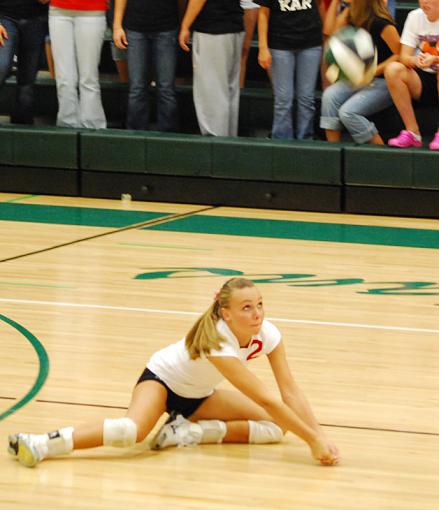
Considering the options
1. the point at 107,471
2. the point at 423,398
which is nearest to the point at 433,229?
the point at 423,398

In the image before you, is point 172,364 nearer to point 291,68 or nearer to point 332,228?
point 332,228

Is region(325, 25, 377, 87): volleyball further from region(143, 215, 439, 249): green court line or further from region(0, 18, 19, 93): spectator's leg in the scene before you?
region(0, 18, 19, 93): spectator's leg

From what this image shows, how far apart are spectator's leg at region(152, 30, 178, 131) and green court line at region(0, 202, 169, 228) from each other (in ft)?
3.88

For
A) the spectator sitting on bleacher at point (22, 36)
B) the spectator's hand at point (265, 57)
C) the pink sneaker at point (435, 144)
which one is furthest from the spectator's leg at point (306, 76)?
the spectator sitting on bleacher at point (22, 36)

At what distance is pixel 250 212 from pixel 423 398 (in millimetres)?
5327

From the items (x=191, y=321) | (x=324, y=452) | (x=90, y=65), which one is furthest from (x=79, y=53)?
(x=324, y=452)

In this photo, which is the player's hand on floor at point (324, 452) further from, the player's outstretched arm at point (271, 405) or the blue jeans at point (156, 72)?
the blue jeans at point (156, 72)

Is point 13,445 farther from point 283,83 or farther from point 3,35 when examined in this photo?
point 3,35

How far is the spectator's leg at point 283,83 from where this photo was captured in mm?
10789

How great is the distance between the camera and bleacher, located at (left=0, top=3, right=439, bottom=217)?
35.0 feet

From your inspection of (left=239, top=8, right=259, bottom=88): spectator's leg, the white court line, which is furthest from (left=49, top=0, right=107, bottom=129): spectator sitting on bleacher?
the white court line

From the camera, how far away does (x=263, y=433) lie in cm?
508

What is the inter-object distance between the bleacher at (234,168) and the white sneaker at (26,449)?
6.40 metres

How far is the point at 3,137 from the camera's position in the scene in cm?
1141
